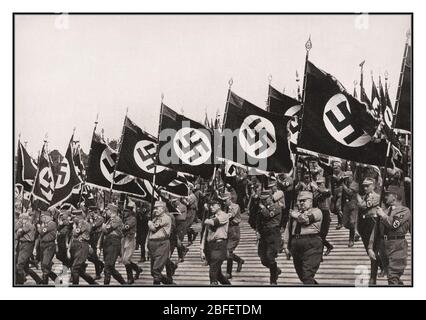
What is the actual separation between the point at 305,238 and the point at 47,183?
123 inches

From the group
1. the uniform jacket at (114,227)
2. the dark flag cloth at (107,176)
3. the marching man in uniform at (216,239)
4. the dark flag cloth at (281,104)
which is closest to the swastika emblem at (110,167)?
the dark flag cloth at (107,176)

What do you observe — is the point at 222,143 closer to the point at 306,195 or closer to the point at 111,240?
the point at 306,195

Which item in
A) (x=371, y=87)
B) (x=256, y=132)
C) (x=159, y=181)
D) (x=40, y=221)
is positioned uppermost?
(x=371, y=87)

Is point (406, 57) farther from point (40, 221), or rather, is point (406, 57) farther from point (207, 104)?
point (40, 221)

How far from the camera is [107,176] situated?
24.0 ft

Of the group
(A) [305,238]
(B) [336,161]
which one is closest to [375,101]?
(B) [336,161]

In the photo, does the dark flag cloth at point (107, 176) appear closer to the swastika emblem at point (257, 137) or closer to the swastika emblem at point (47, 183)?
the swastika emblem at point (47, 183)

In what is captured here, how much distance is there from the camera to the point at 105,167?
288 inches

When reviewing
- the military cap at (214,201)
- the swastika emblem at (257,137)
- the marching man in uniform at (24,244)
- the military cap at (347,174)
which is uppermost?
the swastika emblem at (257,137)

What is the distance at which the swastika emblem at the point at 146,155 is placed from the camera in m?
7.23

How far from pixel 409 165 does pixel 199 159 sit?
94.8 inches

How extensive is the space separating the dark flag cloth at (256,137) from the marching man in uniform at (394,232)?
1221 mm

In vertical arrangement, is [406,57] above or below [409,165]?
above

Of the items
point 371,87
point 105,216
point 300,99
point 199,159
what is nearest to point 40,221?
point 105,216
